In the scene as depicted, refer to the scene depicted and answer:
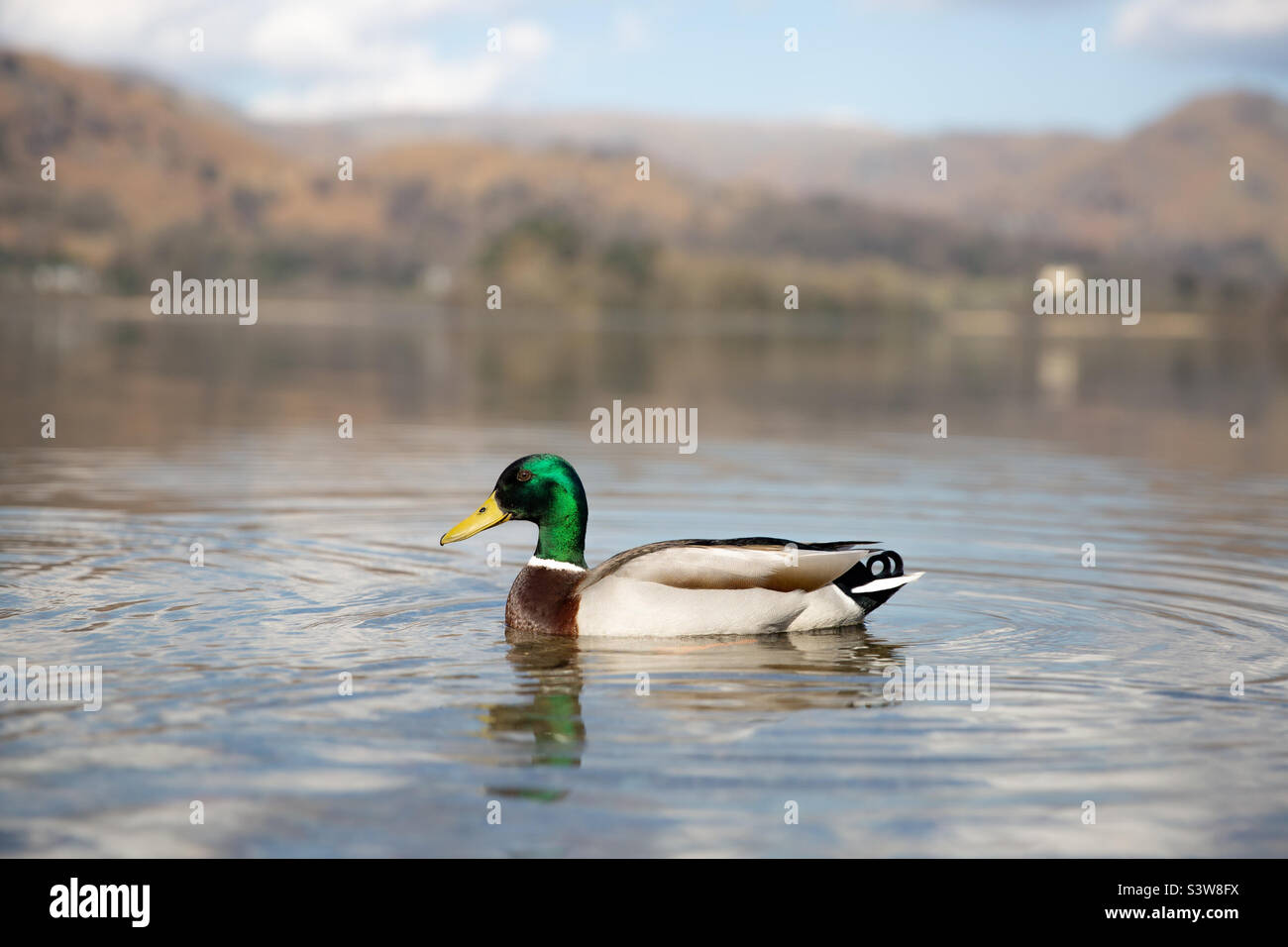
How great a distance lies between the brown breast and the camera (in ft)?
27.5

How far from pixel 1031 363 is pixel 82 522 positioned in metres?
41.0

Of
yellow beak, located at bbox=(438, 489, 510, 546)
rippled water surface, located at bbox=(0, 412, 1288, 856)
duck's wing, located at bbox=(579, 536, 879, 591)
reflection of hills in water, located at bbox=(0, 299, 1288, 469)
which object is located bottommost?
rippled water surface, located at bbox=(0, 412, 1288, 856)

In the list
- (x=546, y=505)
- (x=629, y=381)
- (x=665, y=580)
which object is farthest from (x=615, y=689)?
(x=629, y=381)

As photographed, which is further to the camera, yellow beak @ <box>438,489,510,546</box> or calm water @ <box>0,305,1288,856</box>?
yellow beak @ <box>438,489,510,546</box>

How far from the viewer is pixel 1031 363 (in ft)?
162

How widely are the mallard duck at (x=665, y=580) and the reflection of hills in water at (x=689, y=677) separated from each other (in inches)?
4.3

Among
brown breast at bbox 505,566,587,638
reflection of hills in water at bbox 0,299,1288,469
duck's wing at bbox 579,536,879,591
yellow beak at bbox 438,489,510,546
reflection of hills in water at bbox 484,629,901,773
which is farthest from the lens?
reflection of hills in water at bbox 0,299,1288,469

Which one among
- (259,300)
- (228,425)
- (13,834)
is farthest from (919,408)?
(259,300)

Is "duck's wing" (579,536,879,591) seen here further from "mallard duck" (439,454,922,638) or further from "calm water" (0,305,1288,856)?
"calm water" (0,305,1288,856)

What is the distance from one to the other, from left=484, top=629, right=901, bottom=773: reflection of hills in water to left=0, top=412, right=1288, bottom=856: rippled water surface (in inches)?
1.0

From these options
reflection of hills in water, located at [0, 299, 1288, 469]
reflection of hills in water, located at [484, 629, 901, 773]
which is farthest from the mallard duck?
reflection of hills in water, located at [0, 299, 1288, 469]

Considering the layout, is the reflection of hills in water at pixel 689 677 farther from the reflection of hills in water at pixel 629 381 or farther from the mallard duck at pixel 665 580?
the reflection of hills in water at pixel 629 381

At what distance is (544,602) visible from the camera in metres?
8.45
